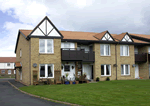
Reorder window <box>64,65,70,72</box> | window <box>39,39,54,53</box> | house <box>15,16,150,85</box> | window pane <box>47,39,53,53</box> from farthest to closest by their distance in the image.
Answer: window <box>64,65,70,72</box> → window pane <box>47,39,53,53</box> → window <box>39,39,54,53</box> → house <box>15,16,150,85</box>

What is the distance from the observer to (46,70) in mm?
23109

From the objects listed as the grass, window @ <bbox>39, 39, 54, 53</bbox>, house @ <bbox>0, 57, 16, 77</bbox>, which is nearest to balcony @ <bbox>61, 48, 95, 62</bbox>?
window @ <bbox>39, 39, 54, 53</bbox>

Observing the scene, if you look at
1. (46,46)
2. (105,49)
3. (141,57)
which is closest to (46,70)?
(46,46)

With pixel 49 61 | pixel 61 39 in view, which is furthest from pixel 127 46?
pixel 49 61

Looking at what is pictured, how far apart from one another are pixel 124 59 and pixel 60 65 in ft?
35.4

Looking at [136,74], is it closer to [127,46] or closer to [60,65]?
A: [127,46]

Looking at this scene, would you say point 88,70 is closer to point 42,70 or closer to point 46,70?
point 46,70

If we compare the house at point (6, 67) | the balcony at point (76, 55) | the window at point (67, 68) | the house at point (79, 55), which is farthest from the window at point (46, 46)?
the house at point (6, 67)

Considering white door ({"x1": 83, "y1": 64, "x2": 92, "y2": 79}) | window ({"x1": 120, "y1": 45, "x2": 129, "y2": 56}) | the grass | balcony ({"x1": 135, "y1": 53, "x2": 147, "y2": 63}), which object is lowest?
the grass

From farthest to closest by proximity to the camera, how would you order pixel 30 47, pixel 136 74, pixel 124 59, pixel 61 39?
pixel 136 74 < pixel 124 59 < pixel 61 39 < pixel 30 47

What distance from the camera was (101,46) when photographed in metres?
27.7

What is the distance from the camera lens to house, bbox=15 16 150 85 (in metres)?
23.0

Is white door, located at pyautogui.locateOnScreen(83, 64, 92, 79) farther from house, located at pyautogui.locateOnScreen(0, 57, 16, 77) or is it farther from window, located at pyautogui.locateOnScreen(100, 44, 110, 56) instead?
house, located at pyautogui.locateOnScreen(0, 57, 16, 77)

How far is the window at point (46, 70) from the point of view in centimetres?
2292
